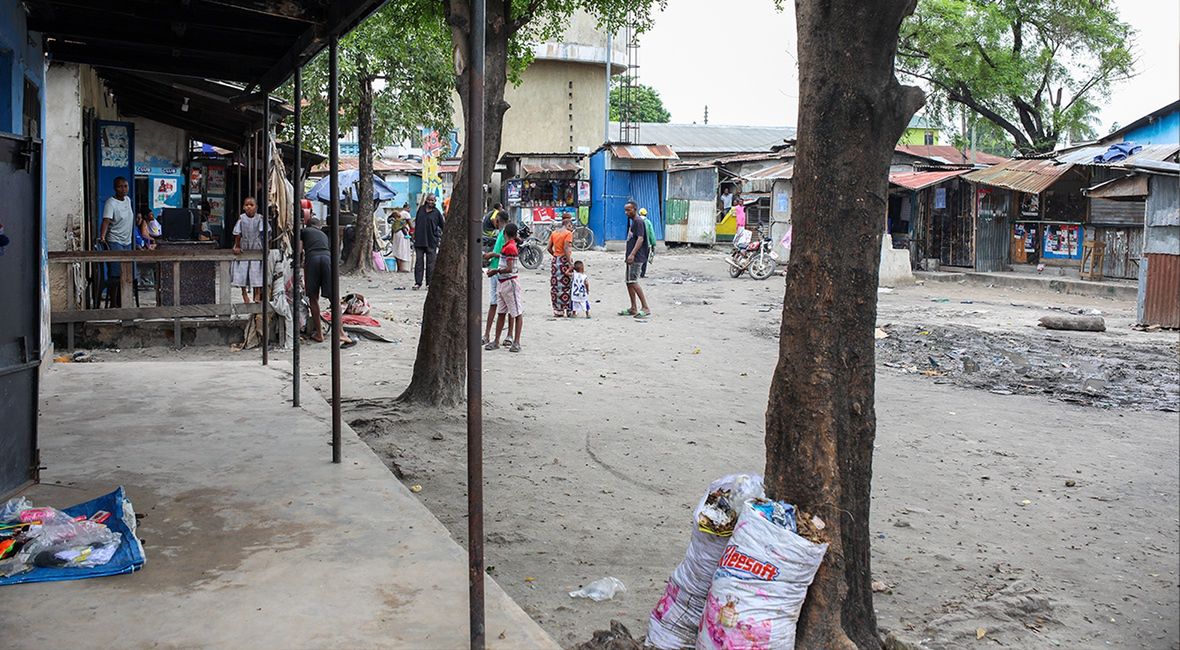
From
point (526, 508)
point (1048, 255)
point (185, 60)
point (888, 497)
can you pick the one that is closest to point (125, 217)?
point (185, 60)

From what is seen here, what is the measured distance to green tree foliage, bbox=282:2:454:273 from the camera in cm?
2256

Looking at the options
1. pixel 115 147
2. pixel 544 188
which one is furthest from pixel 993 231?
pixel 115 147

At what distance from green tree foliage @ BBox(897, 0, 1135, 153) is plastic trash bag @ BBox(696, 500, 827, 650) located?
2829cm

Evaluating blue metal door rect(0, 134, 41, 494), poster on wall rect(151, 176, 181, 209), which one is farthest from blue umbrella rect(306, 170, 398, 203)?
blue metal door rect(0, 134, 41, 494)

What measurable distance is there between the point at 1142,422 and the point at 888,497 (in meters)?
4.04

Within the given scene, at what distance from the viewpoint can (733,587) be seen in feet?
13.1

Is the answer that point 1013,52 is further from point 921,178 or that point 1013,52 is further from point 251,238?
point 251,238

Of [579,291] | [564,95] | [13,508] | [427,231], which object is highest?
Answer: [564,95]

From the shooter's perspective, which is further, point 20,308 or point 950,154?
point 950,154

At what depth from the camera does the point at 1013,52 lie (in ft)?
100

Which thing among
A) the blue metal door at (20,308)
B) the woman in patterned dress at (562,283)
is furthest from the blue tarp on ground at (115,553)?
the woman in patterned dress at (562,283)

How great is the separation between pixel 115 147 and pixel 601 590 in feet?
40.2

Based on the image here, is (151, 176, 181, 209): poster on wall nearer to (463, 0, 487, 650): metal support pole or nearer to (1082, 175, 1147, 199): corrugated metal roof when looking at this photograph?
(463, 0, 487, 650): metal support pole

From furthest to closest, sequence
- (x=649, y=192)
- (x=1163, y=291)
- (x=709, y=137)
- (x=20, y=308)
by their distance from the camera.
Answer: (x=709, y=137)
(x=649, y=192)
(x=1163, y=291)
(x=20, y=308)
